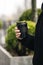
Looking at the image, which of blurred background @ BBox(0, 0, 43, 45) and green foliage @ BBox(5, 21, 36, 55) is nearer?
green foliage @ BBox(5, 21, 36, 55)

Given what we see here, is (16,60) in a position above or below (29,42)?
below

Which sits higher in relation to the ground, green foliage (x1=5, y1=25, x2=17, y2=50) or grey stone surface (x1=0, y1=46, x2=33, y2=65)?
green foliage (x1=5, y1=25, x2=17, y2=50)

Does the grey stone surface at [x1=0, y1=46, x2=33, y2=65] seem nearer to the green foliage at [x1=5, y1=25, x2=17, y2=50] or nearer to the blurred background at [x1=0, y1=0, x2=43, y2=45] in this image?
the green foliage at [x1=5, y1=25, x2=17, y2=50]

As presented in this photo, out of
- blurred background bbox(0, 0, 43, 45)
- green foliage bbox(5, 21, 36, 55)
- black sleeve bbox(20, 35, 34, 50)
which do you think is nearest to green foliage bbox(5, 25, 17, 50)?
green foliage bbox(5, 21, 36, 55)

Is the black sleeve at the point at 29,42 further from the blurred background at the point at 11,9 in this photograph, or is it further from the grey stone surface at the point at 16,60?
the blurred background at the point at 11,9

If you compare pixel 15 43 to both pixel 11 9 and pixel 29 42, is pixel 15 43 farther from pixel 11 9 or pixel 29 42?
pixel 11 9

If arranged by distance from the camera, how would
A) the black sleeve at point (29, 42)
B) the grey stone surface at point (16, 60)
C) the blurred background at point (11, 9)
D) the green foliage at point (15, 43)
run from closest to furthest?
1. the black sleeve at point (29, 42)
2. the grey stone surface at point (16, 60)
3. the green foliage at point (15, 43)
4. the blurred background at point (11, 9)

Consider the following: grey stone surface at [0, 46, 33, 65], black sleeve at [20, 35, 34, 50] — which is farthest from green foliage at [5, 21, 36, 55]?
black sleeve at [20, 35, 34, 50]

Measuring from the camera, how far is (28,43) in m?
3.44

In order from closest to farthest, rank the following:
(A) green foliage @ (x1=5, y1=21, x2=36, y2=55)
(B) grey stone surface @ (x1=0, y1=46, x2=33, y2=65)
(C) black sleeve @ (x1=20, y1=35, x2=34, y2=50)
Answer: (C) black sleeve @ (x1=20, y1=35, x2=34, y2=50)
(B) grey stone surface @ (x1=0, y1=46, x2=33, y2=65)
(A) green foliage @ (x1=5, y1=21, x2=36, y2=55)

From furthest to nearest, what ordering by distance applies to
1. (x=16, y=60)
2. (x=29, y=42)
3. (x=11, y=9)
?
(x=11, y=9)
(x=16, y=60)
(x=29, y=42)

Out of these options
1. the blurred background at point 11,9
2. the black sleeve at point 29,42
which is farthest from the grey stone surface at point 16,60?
the blurred background at point 11,9

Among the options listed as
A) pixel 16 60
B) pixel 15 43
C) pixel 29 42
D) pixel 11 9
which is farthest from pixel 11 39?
pixel 11 9

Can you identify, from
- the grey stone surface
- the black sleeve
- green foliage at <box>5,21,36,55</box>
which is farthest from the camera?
green foliage at <box>5,21,36,55</box>
